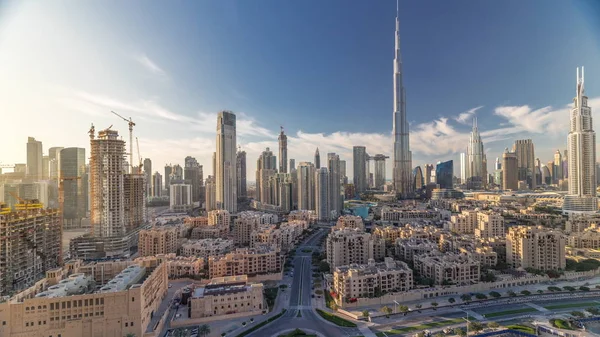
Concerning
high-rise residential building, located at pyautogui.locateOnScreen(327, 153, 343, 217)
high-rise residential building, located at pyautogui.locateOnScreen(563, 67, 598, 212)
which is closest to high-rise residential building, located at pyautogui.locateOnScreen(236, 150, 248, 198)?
high-rise residential building, located at pyautogui.locateOnScreen(327, 153, 343, 217)

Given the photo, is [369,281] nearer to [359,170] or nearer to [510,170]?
[510,170]

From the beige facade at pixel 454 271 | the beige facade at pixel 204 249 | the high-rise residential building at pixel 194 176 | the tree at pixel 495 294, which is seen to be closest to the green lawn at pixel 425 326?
the tree at pixel 495 294

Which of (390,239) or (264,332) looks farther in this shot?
(390,239)

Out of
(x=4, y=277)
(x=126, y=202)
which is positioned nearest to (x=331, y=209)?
(x=126, y=202)

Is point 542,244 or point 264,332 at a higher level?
point 542,244

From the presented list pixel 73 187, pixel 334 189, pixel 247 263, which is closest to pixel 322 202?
pixel 334 189

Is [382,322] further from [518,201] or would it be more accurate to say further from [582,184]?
[518,201]

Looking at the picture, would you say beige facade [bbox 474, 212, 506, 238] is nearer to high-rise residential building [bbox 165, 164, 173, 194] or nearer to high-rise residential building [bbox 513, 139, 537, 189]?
high-rise residential building [bbox 513, 139, 537, 189]
